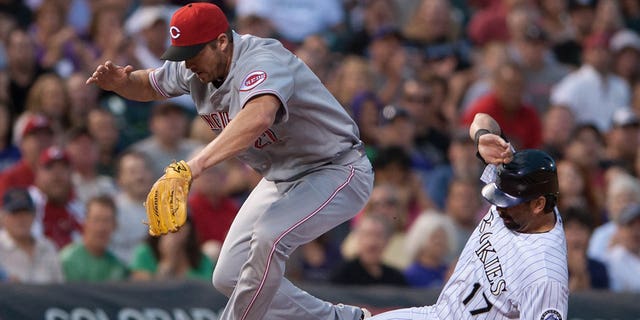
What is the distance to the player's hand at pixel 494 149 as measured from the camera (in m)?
5.61

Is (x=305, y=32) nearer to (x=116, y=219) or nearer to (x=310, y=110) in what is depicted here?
(x=116, y=219)

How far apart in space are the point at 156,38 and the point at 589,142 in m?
3.99

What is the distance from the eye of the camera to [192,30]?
5473mm

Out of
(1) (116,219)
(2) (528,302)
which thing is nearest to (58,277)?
(1) (116,219)

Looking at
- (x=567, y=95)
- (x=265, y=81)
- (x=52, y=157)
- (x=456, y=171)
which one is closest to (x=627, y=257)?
(x=456, y=171)

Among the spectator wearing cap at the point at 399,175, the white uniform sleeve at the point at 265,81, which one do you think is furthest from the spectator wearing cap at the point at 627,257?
the white uniform sleeve at the point at 265,81

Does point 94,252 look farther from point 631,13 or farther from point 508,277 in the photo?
point 631,13

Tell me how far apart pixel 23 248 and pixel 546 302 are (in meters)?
4.27

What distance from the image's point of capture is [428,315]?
5984 mm

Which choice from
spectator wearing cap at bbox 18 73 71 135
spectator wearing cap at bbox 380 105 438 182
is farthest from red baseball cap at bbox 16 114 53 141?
spectator wearing cap at bbox 380 105 438 182

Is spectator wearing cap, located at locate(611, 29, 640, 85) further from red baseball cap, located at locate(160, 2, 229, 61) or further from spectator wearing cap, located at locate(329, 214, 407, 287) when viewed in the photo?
red baseball cap, located at locate(160, 2, 229, 61)

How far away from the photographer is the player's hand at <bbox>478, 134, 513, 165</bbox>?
5.61 metres

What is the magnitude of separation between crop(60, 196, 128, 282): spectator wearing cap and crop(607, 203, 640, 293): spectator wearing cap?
3711mm

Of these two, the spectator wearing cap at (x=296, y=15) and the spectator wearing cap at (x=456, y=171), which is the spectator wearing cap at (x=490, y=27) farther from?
the spectator wearing cap at (x=456, y=171)
